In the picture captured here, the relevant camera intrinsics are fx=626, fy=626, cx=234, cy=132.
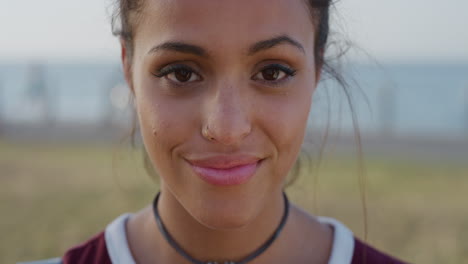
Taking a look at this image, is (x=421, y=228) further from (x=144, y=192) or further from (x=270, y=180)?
(x=270, y=180)

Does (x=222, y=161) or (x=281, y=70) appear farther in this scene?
(x=281, y=70)

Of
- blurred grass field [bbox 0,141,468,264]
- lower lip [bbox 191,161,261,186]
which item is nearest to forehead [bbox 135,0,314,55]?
lower lip [bbox 191,161,261,186]

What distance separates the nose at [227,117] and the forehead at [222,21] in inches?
5.8

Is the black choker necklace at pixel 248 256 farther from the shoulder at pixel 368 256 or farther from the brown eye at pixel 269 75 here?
the brown eye at pixel 269 75

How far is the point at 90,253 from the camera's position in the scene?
2.27m

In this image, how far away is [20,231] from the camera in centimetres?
603

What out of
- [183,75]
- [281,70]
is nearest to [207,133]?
[183,75]

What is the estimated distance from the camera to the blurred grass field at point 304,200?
18.4 feet

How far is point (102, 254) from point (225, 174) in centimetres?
67

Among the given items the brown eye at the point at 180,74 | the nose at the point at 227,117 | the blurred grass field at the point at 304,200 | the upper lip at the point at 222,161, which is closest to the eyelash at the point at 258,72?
the brown eye at the point at 180,74

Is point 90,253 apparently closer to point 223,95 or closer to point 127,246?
point 127,246

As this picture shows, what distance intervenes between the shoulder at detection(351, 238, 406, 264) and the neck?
293 mm

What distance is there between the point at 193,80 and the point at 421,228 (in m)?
4.92

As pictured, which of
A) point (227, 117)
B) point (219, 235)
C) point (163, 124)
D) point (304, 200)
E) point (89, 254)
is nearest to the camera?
point (227, 117)
